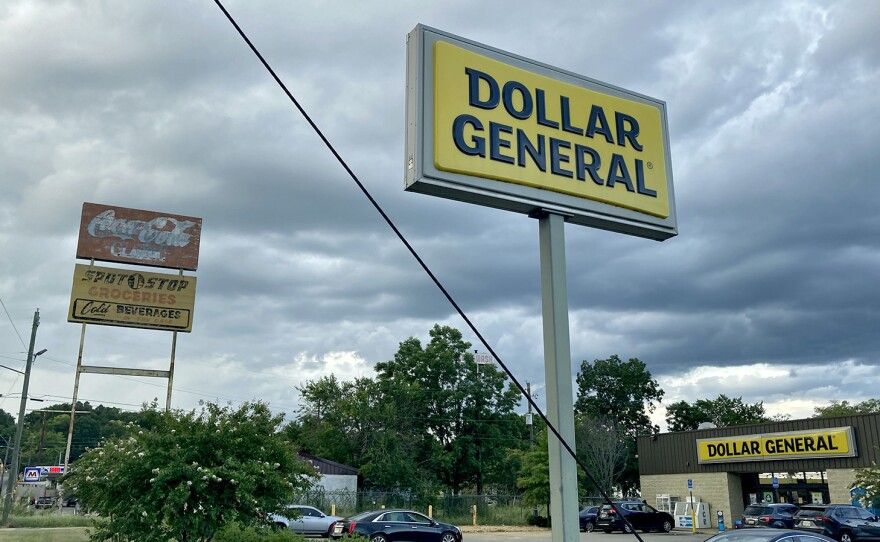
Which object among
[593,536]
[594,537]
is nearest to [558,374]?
[594,537]

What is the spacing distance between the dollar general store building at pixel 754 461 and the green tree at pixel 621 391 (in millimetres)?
27801

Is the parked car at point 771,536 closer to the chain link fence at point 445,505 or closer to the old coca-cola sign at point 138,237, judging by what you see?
the chain link fence at point 445,505

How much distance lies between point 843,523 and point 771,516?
12.6 feet

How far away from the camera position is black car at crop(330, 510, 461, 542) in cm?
2355

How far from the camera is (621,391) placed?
73.2m

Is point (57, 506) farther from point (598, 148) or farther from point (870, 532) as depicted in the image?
point (598, 148)

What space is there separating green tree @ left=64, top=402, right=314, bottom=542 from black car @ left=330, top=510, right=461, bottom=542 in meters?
9.98

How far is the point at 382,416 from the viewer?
5212 cm

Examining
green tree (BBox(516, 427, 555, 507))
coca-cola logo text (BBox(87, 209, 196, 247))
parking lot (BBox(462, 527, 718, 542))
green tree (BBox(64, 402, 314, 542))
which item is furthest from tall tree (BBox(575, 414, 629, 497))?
green tree (BBox(64, 402, 314, 542))

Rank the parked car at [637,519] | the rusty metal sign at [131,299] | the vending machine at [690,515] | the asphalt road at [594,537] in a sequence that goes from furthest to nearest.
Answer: the vending machine at [690,515] < the rusty metal sign at [131,299] < the parked car at [637,519] < the asphalt road at [594,537]

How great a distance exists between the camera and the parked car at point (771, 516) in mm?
29188

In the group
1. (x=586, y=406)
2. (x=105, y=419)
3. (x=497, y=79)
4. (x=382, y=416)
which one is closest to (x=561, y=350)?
(x=497, y=79)

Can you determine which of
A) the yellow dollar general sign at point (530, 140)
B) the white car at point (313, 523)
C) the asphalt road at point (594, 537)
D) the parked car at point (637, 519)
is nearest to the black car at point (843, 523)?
the asphalt road at point (594, 537)

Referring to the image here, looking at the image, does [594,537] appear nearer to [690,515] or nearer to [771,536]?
[690,515]
